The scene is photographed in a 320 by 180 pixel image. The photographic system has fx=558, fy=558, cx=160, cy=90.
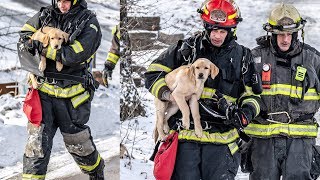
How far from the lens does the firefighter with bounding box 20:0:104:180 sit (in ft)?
14.2

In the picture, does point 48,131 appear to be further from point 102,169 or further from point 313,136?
point 313,136

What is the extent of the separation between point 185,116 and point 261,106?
0.69 meters

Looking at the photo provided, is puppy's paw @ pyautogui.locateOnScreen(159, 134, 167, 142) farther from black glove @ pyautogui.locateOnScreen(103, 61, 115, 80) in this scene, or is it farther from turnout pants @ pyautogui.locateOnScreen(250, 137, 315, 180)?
black glove @ pyautogui.locateOnScreen(103, 61, 115, 80)

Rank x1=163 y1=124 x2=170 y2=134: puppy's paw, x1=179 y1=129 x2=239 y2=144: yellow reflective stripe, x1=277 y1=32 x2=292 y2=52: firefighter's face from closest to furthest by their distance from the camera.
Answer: x1=179 y1=129 x2=239 y2=144: yellow reflective stripe → x1=163 y1=124 x2=170 y2=134: puppy's paw → x1=277 y1=32 x2=292 y2=52: firefighter's face

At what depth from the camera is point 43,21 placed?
4371 mm

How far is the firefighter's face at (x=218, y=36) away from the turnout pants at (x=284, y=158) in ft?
3.01

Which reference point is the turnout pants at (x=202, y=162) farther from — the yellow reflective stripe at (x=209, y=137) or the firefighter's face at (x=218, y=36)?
the firefighter's face at (x=218, y=36)

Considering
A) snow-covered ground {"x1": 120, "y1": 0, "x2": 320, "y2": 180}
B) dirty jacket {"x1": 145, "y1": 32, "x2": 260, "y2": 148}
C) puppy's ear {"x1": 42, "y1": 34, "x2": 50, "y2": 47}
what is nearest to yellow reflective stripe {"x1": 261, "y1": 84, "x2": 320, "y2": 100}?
dirty jacket {"x1": 145, "y1": 32, "x2": 260, "y2": 148}

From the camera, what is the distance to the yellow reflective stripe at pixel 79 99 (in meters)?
4.54

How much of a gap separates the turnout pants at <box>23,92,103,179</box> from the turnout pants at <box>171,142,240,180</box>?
1261mm

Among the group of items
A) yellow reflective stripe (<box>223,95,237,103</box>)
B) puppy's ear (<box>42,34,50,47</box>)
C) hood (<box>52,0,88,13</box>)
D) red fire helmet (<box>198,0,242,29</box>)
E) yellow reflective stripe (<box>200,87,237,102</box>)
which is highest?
red fire helmet (<box>198,0,242,29</box>)

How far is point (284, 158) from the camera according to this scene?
158 inches

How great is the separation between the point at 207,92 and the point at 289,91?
0.71m

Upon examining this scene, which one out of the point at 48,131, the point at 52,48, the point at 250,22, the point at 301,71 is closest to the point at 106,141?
the point at 48,131
